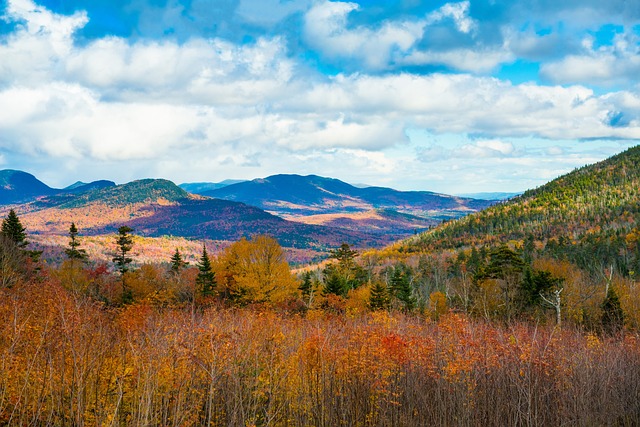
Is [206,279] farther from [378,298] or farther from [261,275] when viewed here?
[378,298]

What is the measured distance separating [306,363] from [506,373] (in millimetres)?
6628

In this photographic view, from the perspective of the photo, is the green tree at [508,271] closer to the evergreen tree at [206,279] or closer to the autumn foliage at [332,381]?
the evergreen tree at [206,279]

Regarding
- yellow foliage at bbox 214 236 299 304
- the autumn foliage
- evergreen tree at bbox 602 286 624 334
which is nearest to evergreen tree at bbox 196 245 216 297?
yellow foliage at bbox 214 236 299 304

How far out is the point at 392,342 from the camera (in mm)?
14898

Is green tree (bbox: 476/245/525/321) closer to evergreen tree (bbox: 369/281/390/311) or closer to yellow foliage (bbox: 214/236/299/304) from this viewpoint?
evergreen tree (bbox: 369/281/390/311)

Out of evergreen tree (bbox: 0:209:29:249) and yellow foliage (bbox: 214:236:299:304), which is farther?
yellow foliage (bbox: 214:236:299:304)

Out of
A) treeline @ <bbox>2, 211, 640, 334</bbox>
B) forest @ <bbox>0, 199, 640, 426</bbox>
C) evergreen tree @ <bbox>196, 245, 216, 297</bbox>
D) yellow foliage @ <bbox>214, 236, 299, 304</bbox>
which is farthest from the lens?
evergreen tree @ <bbox>196, 245, 216, 297</bbox>

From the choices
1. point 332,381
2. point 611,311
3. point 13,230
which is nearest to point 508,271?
point 611,311

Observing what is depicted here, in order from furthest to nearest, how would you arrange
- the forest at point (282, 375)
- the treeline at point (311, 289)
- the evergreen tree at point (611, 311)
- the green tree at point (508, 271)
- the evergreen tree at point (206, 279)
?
the evergreen tree at point (206, 279) → the green tree at point (508, 271) → the treeline at point (311, 289) → the evergreen tree at point (611, 311) → the forest at point (282, 375)

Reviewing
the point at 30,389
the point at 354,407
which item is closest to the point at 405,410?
the point at 354,407

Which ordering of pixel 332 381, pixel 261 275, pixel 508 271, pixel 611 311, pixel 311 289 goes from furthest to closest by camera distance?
pixel 311 289, pixel 261 275, pixel 508 271, pixel 611 311, pixel 332 381

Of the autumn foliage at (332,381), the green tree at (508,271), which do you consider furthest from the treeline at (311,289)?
the autumn foliage at (332,381)

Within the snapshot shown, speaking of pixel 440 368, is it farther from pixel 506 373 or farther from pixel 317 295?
pixel 317 295

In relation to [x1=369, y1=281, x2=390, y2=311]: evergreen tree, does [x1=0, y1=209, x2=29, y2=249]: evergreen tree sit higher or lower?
higher
